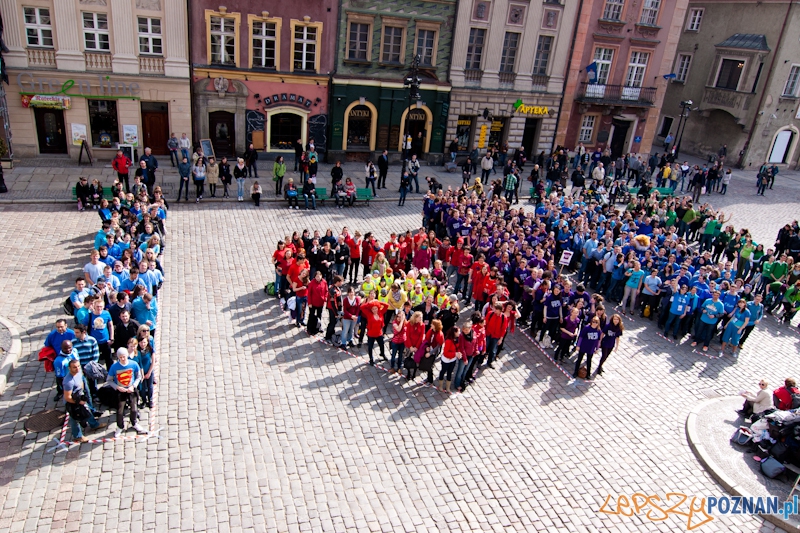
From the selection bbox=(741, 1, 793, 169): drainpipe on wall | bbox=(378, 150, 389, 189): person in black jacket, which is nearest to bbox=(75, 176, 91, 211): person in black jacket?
bbox=(378, 150, 389, 189): person in black jacket

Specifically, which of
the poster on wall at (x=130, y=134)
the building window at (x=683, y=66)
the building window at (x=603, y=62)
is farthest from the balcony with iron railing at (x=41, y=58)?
the building window at (x=683, y=66)

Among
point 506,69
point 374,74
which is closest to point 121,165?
point 374,74

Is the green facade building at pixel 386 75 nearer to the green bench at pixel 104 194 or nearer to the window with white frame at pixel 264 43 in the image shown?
the window with white frame at pixel 264 43

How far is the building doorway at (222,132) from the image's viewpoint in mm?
28381

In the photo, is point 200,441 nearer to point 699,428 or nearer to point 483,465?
point 483,465

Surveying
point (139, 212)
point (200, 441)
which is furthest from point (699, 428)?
point (139, 212)

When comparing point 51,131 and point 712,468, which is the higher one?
point 51,131

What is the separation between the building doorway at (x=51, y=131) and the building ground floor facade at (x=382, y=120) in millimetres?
11930

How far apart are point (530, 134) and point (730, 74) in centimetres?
1580

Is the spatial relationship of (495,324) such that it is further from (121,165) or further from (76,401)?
(121,165)

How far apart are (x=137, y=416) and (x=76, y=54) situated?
66.6 ft

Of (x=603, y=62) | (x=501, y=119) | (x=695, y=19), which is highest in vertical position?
(x=695, y=19)

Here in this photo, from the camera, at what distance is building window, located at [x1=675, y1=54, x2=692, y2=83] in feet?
142

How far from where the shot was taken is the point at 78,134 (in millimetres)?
26250
